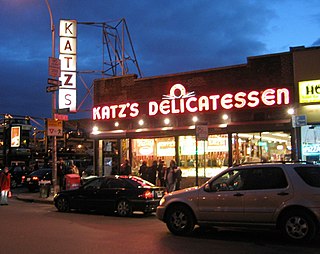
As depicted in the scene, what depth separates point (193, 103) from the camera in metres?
19.4

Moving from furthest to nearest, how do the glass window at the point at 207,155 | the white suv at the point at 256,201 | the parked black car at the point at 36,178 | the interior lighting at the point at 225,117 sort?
the parked black car at the point at 36,178 → the glass window at the point at 207,155 → the interior lighting at the point at 225,117 → the white suv at the point at 256,201

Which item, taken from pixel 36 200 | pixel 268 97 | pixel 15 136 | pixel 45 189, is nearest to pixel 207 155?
pixel 268 97

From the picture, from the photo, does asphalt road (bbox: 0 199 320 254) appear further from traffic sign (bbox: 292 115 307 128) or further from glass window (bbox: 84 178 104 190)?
traffic sign (bbox: 292 115 307 128)

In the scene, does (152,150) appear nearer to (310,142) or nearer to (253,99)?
(253,99)

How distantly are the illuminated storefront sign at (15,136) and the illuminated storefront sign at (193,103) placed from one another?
2097 centimetres

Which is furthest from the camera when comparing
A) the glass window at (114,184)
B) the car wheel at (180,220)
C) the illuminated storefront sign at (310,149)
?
the illuminated storefront sign at (310,149)

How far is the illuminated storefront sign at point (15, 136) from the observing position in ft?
133

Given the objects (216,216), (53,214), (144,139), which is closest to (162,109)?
(144,139)

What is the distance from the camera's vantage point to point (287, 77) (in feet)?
58.4

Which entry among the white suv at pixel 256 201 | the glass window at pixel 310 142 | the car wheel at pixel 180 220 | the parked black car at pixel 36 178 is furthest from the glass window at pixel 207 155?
the white suv at pixel 256 201

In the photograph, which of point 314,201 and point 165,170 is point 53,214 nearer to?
point 165,170

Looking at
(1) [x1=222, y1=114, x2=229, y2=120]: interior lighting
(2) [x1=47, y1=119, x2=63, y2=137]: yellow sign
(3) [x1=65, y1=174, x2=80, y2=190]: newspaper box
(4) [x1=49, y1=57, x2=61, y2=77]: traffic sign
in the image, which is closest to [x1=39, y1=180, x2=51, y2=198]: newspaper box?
(3) [x1=65, y1=174, x2=80, y2=190]: newspaper box

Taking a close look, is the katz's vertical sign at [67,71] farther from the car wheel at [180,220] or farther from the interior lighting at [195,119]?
the car wheel at [180,220]

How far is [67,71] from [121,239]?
1580 cm
